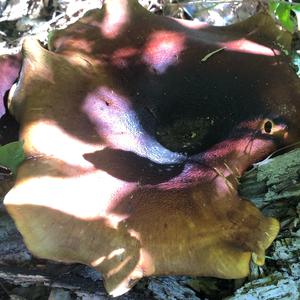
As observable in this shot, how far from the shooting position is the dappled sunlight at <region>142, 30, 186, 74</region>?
2486 millimetres

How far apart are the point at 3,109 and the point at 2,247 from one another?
0.69 meters

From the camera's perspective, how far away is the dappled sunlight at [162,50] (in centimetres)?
249

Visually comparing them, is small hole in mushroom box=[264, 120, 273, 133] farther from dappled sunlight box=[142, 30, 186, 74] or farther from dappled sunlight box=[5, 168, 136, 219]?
dappled sunlight box=[5, 168, 136, 219]

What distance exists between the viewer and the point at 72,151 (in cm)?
204

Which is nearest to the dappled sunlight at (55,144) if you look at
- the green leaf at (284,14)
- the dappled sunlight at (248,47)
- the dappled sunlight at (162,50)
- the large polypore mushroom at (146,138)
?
the large polypore mushroom at (146,138)

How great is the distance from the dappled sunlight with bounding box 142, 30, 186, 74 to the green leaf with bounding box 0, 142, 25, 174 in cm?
82

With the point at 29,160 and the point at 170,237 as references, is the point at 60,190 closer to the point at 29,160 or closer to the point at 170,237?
the point at 29,160

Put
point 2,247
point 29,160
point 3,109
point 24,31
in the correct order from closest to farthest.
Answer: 1. point 29,160
2. point 2,247
3. point 3,109
4. point 24,31

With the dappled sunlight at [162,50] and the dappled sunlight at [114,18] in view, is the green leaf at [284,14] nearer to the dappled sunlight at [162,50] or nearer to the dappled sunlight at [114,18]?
the dappled sunlight at [162,50]

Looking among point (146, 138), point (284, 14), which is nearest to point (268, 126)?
point (146, 138)

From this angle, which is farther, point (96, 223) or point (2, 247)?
point (2, 247)

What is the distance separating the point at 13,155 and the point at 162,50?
94 centimetres

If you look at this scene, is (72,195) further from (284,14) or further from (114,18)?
(284,14)

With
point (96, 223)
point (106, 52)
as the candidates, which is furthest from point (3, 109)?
point (96, 223)
